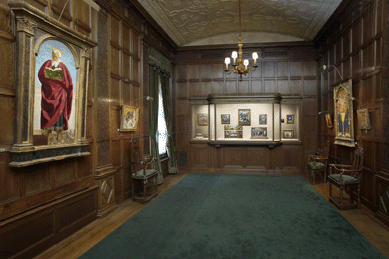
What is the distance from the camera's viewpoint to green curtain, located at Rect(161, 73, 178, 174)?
754 cm

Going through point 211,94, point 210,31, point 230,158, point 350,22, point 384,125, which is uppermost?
point 210,31

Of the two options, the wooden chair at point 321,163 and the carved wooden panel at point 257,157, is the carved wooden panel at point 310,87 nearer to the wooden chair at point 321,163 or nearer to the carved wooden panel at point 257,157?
the wooden chair at point 321,163

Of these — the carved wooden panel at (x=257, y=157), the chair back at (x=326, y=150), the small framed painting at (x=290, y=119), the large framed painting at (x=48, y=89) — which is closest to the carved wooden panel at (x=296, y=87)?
the small framed painting at (x=290, y=119)

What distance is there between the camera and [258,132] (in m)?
8.26

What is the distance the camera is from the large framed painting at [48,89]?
8.80 ft

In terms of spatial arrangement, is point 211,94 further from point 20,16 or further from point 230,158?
point 20,16

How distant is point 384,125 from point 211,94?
5074 millimetres

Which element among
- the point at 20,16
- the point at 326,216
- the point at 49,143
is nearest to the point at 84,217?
the point at 49,143

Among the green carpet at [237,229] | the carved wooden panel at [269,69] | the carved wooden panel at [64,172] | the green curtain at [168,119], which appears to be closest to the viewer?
the green carpet at [237,229]

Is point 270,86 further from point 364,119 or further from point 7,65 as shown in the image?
point 7,65

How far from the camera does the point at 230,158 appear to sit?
326 inches

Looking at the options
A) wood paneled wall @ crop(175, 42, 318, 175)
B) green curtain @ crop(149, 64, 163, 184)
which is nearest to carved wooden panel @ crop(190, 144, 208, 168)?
wood paneled wall @ crop(175, 42, 318, 175)

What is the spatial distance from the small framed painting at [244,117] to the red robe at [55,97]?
19.9 ft

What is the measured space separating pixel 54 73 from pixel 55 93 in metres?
0.27
